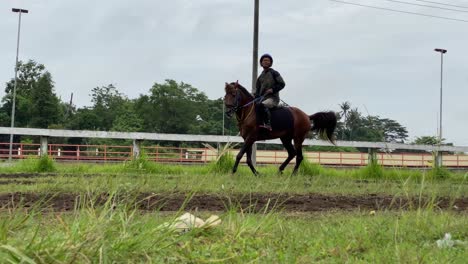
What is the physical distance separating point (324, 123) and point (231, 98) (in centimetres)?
328

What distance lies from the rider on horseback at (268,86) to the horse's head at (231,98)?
0.56 metres

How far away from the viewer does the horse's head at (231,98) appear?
12688 mm

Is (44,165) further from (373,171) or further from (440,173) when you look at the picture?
(440,173)

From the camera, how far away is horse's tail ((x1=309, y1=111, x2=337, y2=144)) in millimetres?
14984

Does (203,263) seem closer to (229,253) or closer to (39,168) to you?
(229,253)

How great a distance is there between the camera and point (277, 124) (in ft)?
44.2

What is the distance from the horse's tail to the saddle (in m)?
1.37

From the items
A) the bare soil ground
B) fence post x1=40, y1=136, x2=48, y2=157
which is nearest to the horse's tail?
fence post x1=40, y1=136, x2=48, y2=157

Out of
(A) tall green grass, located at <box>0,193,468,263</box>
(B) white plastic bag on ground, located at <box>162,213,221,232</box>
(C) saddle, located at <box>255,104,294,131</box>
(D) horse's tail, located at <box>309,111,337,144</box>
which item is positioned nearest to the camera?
(A) tall green grass, located at <box>0,193,468,263</box>

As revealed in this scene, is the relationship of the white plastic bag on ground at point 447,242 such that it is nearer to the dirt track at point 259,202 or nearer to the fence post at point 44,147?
the dirt track at point 259,202

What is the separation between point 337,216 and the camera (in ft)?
19.0

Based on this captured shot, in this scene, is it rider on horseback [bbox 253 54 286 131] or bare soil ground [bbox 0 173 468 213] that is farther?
rider on horseback [bbox 253 54 286 131]

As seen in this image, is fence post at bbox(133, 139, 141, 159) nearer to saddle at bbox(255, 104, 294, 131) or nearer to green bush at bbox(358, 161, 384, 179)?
saddle at bbox(255, 104, 294, 131)

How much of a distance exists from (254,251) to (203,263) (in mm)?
500
